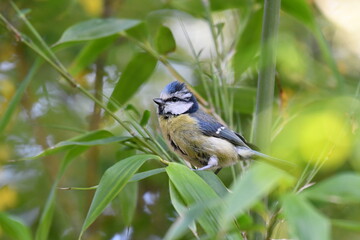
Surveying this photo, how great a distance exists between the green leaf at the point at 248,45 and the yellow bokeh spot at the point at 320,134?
0.34 metres

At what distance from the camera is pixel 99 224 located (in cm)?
158

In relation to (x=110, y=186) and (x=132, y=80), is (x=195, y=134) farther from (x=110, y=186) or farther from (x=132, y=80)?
(x=110, y=186)

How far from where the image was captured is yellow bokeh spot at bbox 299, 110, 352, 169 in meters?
0.83

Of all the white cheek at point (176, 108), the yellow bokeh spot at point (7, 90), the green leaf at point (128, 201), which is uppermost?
the white cheek at point (176, 108)

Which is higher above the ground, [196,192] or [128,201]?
[196,192]

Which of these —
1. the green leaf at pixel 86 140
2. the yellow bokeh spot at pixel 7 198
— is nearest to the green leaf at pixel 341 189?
the green leaf at pixel 86 140

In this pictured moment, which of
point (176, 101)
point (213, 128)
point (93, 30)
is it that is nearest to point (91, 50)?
point (93, 30)

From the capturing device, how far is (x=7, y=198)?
1563 mm

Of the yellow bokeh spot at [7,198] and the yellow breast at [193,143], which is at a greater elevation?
the yellow breast at [193,143]

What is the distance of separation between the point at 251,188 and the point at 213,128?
67 centimetres

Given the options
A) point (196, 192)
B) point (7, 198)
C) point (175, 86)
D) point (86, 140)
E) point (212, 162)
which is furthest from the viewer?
point (7, 198)

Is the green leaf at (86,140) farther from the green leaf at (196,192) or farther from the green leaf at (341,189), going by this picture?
the green leaf at (341,189)

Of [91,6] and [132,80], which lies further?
[91,6]

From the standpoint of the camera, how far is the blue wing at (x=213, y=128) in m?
1.18
